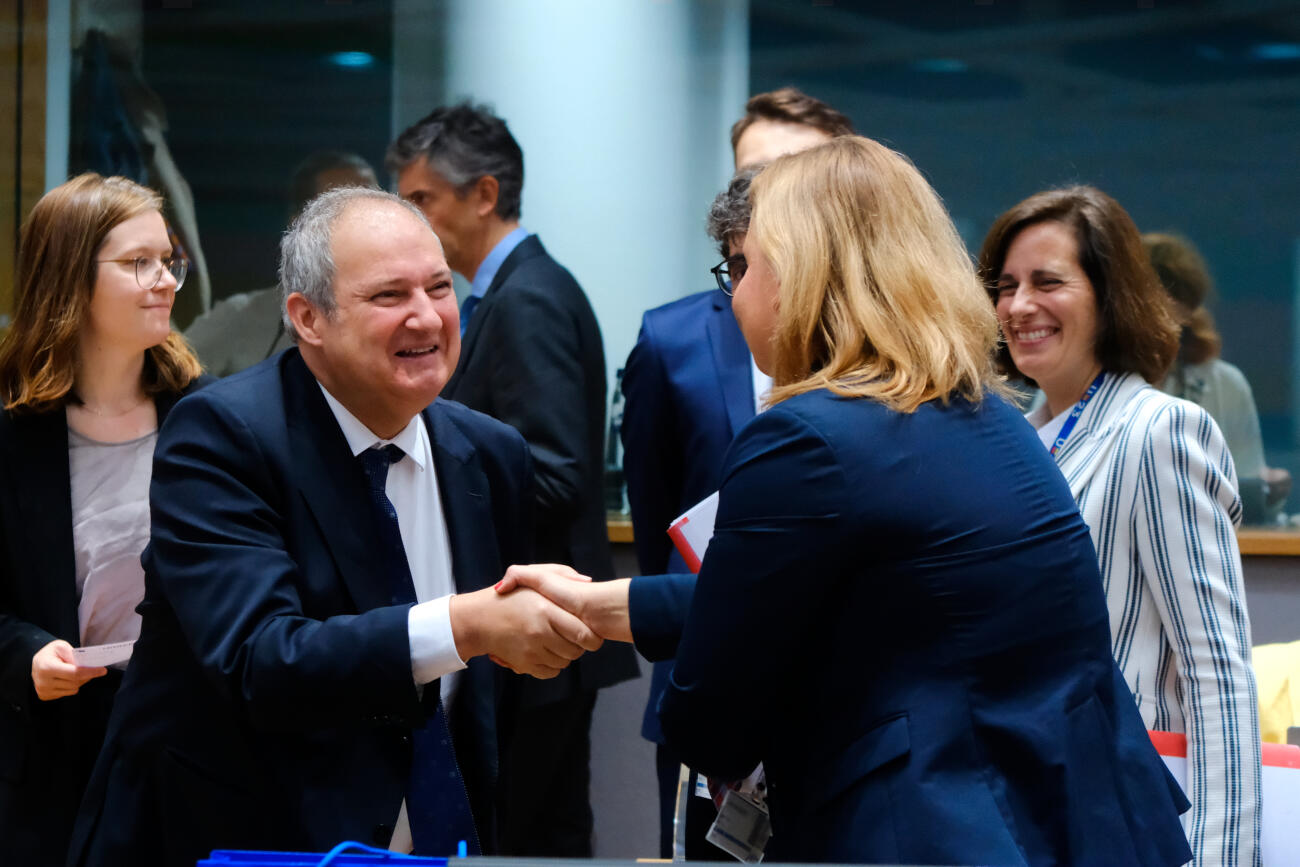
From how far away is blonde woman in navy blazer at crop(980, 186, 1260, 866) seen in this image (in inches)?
80.1

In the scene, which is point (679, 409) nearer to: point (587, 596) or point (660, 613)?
point (587, 596)

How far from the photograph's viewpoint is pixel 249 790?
173 centimetres

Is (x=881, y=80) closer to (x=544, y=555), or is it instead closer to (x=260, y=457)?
(x=544, y=555)

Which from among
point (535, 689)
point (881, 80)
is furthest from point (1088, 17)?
point (535, 689)

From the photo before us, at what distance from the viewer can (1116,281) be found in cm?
239

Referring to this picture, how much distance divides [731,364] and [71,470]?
1278mm

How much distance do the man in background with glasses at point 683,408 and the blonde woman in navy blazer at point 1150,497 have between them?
1.76ft

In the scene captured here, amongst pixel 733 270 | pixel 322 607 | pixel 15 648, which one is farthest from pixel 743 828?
pixel 15 648

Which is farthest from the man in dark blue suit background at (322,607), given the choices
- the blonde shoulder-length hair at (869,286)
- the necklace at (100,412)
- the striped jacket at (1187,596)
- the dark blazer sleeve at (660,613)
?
the striped jacket at (1187,596)

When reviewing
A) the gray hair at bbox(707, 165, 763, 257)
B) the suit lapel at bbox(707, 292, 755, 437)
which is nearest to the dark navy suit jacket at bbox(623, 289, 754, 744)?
the suit lapel at bbox(707, 292, 755, 437)

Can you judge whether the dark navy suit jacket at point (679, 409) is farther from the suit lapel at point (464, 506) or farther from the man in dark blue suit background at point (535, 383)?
the suit lapel at point (464, 506)

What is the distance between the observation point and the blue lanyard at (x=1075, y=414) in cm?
235

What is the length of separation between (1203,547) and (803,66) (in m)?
2.62

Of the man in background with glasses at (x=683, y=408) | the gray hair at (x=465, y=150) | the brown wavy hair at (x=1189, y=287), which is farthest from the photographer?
the brown wavy hair at (x=1189, y=287)
